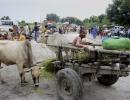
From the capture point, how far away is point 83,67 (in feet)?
27.6

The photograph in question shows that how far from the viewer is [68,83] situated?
320 inches

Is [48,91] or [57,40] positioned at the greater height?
[57,40]

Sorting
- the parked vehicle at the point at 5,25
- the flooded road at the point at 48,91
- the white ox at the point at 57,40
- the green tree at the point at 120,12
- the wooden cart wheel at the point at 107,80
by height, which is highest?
the green tree at the point at 120,12

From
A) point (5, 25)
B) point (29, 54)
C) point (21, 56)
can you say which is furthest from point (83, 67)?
point (5, 25)

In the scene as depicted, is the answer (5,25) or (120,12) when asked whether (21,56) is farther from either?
(120,12)

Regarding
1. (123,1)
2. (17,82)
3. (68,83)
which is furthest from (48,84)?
(123,1)

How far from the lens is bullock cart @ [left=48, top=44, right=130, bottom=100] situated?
7.40 metres

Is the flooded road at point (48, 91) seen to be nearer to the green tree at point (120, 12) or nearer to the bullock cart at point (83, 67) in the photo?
the bullock cart at point (83, 67)

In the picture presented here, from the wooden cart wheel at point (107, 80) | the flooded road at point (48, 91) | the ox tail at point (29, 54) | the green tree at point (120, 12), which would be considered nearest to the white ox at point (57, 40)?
the flooded road at point (48, 91)

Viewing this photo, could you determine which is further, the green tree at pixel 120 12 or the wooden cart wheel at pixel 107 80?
the green tree at pixel 120 12

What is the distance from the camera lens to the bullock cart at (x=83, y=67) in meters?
7.40

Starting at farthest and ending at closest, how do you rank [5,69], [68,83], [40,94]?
[5,69] → [40,94] → [68,83]

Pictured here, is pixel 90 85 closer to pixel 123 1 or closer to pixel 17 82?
pixel 17 82

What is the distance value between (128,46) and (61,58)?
8.49ft
